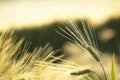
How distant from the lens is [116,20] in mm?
12383

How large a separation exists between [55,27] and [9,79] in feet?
34.2

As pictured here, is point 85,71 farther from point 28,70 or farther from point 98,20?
point 98,20

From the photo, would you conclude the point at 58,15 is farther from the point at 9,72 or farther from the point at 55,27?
the point at 9,72

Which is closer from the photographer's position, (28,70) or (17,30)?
(28,70)

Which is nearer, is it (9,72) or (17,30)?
(9,72)

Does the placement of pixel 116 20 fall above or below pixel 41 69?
below

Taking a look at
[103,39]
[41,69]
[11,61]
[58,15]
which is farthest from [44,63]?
[58,15]

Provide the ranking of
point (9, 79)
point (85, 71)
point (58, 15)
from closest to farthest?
point (85, 71)
point (9, 79)
point (58, 15)

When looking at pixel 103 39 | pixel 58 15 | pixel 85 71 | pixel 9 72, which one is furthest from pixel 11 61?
pixel 58 15

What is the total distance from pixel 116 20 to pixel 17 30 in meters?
2.20

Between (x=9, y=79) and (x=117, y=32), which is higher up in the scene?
(x=9, y=79)

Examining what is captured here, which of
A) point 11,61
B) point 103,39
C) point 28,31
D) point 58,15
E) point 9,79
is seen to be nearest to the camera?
point 9,79

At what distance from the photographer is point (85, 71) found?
232 centimetres

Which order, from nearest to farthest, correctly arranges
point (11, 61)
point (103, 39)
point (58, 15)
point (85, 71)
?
point (85, 71) → point (11, 61) → point (103, 39) → point (58, 15)
